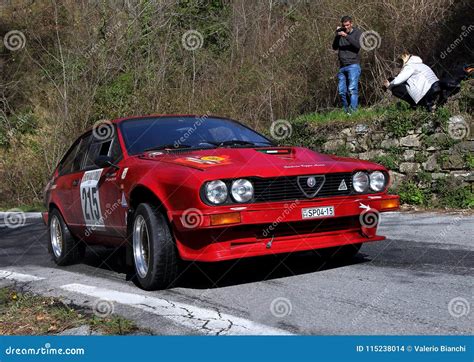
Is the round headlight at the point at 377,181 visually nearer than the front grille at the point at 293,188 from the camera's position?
No

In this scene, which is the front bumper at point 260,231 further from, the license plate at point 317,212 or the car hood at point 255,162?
the car hood at point 255,162

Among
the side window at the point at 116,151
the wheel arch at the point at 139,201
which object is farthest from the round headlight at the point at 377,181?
the side window at the point at 116,151

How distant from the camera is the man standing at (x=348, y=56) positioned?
1261 cm

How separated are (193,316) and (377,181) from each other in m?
2.28

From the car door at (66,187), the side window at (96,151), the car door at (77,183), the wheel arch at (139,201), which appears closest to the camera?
the wheel arch at (139,201)

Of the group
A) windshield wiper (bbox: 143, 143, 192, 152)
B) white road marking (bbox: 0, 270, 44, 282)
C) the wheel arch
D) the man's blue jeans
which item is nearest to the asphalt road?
white road marking (bbox: 0, 270, 44, 282)

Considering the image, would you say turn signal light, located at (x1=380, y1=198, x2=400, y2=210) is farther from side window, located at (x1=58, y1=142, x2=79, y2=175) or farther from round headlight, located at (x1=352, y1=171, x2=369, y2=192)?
side window, located at (x1=58, y1=142, x2=79, y2=175)

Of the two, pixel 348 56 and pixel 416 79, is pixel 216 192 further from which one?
pixel 348 56

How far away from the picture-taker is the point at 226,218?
488cm

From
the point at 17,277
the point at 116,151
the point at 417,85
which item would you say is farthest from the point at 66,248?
the point at 417,85

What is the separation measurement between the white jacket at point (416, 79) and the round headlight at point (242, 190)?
7022 millimetres

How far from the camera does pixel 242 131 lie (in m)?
6.88

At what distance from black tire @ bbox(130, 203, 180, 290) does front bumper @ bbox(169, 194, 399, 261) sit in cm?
13

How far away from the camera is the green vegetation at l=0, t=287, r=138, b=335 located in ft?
13.9
